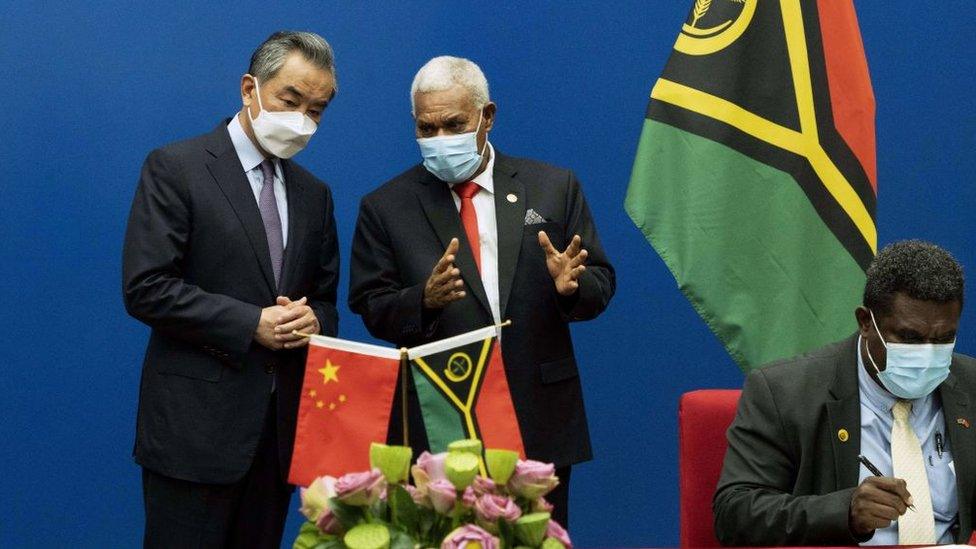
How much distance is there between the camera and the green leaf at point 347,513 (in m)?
1.48

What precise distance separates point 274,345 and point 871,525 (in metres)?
1.19

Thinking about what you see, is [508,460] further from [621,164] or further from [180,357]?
[621,164]

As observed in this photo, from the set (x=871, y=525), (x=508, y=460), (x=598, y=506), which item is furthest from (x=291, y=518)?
(x=508, y=460)

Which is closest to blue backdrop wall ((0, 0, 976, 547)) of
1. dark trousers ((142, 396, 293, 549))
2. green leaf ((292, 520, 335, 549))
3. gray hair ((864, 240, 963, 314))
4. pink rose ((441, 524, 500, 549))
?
dark trousers ((142, 396, 293, 549))

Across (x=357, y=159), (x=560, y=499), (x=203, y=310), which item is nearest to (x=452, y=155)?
(x=203, y=310)

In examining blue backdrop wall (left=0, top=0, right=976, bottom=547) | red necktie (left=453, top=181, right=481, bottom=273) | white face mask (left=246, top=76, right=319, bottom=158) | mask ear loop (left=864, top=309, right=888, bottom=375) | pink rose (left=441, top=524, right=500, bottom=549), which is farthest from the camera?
blue backdrop wall (left=0, top=0, right=976, bottom=547)

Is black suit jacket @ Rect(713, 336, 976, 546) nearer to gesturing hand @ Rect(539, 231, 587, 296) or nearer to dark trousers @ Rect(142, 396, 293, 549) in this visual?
gesturing hand @ Rect(539, 231, 587, 296)

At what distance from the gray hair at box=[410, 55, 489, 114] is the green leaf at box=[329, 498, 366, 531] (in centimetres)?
157

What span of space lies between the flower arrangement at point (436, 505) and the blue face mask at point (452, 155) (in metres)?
1.44

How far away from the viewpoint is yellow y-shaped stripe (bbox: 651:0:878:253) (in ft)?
10.00

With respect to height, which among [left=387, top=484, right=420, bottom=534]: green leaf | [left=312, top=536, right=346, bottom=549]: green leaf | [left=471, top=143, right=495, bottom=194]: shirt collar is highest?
[left=471, top=143, right=495, bottom=194]: shirt collar

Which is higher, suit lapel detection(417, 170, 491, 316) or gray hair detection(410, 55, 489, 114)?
gray hair detection(410, 55, 489, 114)

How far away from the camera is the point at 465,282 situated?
2883 millimetres

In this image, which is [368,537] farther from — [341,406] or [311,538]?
[341,406]
